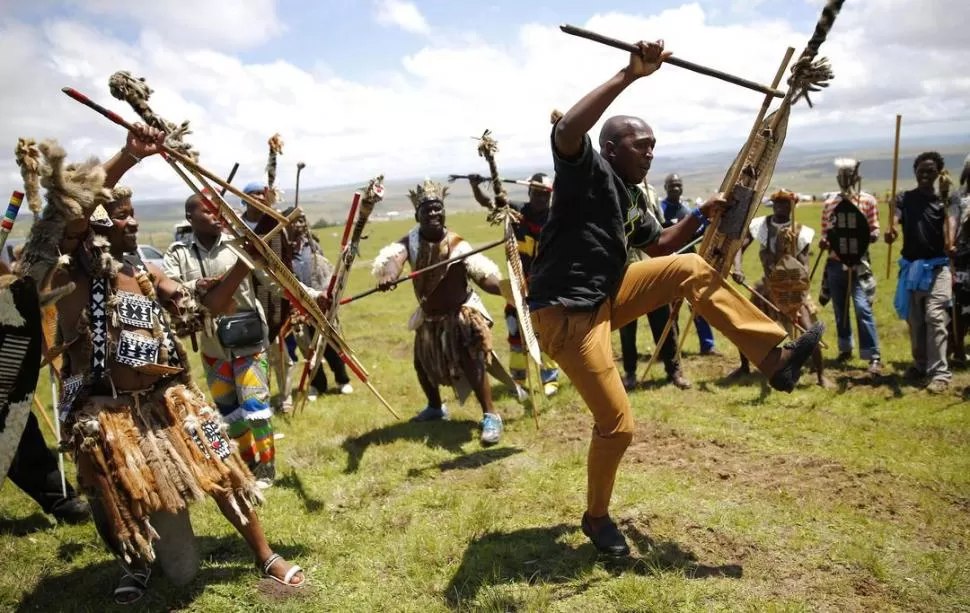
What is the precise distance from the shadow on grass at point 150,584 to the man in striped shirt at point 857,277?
6.81 m

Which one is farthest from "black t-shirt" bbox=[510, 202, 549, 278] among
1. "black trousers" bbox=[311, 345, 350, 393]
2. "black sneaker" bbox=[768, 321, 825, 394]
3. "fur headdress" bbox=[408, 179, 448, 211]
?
"black sneaker" bbox=[768, 321, 825, 394]

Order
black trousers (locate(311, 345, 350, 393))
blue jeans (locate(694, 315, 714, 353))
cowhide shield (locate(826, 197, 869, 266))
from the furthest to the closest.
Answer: blue jeans (locate(694, 315, 714, 353))
black trousers (locate(311, 345, 350, 393))
cowhide shield (locate(826, 197, 869, 266))

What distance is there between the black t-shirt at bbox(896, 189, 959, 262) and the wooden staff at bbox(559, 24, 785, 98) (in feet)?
14.5

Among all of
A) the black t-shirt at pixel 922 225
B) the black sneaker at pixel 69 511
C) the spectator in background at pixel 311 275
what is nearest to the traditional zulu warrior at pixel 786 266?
the black t-shirt at pixel 922 225

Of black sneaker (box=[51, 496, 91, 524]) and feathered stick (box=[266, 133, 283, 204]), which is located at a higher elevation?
feathered stick (box=[266, 133, 283, 204])

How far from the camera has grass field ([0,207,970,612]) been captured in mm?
3717

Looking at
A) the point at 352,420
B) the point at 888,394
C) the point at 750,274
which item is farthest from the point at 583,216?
the point at 750,274

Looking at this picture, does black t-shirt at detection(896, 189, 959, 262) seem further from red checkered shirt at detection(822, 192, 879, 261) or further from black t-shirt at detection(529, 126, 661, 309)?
black t-shirt at detection(529, 126, 661, 309)

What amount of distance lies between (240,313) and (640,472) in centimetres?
351

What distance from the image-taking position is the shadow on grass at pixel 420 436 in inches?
250

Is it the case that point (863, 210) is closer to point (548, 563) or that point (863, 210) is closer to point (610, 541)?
point (610, 541)

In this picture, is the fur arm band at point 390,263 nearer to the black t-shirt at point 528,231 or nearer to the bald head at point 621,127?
the black t-shirt at point 528,231

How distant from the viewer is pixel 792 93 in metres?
Result: 4.05

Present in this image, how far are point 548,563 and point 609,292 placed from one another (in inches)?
68.4
